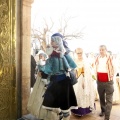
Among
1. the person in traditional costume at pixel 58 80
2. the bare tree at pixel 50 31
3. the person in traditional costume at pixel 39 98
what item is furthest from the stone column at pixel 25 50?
the person in traditional costume at pixel 58 80

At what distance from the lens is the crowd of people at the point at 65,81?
2732 mm

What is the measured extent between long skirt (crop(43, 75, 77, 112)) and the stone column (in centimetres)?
63

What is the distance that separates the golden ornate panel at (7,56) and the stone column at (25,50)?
203 mm

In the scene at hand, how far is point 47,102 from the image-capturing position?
2.71 meters

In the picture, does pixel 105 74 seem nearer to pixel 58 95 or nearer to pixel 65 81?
pixel 65 81

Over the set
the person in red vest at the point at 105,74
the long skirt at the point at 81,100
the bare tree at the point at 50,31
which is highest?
the bare tree at the point at 50,31

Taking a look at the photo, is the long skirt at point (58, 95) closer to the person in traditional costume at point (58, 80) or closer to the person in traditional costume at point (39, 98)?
the person in traditional costume at point (58, 80)

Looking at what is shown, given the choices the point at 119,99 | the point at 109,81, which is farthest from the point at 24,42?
the point at 119,99

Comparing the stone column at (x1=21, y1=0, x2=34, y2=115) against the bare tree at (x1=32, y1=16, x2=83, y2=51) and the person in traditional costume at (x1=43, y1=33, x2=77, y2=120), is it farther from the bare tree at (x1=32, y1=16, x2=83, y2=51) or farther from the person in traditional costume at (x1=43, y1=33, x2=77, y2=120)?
the person in traditional costume at (x1=43, y1=33, x2=77, y2=120)

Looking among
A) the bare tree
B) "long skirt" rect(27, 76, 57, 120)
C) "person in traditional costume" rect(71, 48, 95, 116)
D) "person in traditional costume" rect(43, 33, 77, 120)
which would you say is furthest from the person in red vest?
"long skirt" rect(27, 76, 57, 120)

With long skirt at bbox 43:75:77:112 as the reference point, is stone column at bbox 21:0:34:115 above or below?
above

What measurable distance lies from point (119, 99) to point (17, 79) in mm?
2190

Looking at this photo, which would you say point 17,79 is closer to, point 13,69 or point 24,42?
point 13,69

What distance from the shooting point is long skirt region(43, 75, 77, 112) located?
2.71 m
